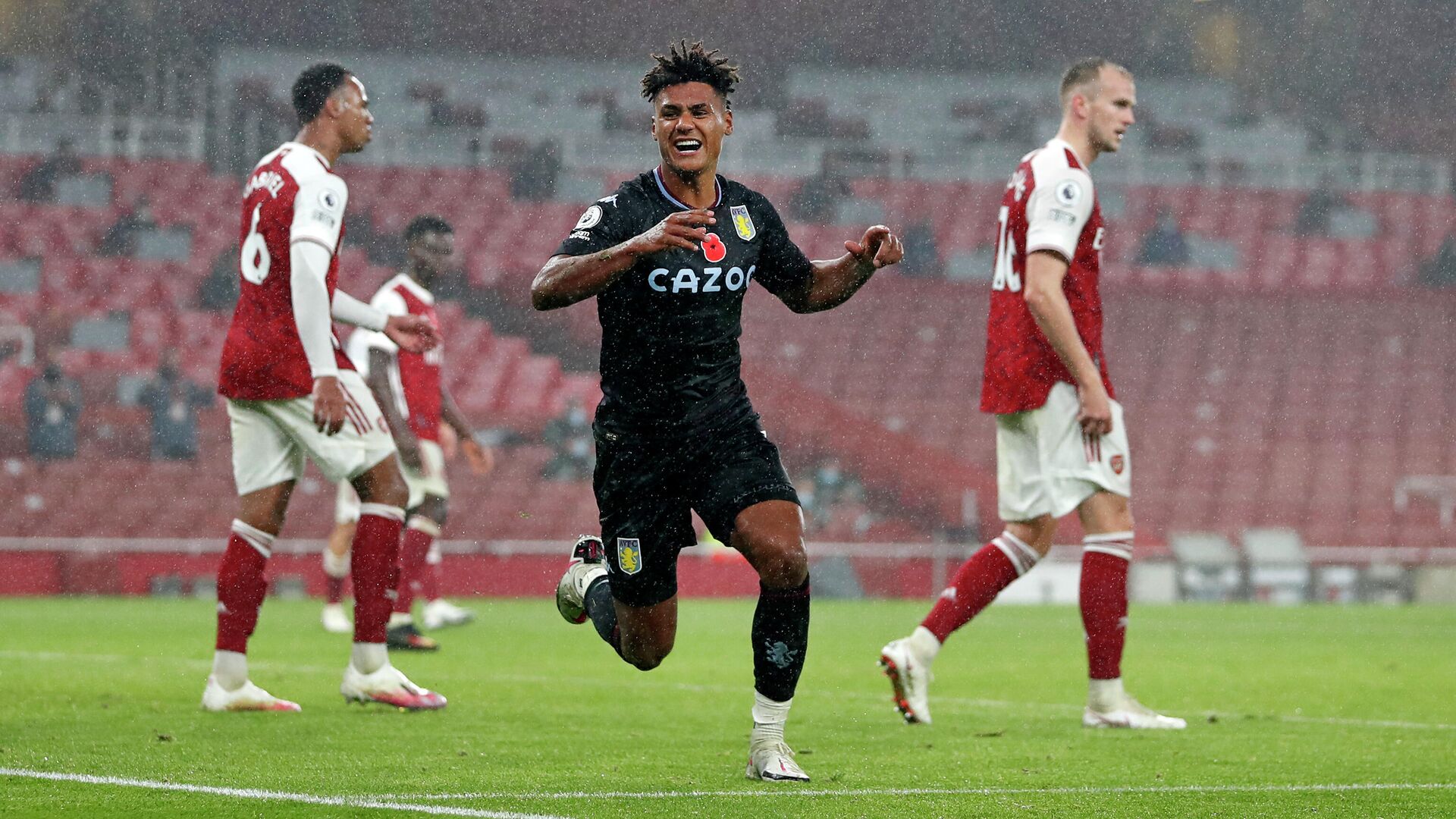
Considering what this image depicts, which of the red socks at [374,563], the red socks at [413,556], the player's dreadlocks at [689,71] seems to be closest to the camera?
the player's dreadlocks at [689,71]

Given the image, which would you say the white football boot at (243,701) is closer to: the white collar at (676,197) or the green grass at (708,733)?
the green grass at (708,733)

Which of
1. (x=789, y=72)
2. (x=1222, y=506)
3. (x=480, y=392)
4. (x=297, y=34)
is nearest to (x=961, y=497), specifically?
(x=1222, y=506)

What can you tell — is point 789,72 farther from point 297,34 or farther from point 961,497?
point 961,497

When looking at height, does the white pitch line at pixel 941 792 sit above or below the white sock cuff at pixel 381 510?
below

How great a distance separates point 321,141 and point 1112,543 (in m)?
2.75

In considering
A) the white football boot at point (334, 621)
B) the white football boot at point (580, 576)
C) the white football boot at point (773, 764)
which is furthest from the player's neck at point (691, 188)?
the white football boot at point (334, 621)

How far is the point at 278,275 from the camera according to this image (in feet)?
18.7

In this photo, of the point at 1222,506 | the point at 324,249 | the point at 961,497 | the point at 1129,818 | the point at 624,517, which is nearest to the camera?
the point at 1129,818

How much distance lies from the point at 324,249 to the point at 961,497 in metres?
13.7

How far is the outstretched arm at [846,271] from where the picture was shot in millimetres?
4320

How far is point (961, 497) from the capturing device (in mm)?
18719

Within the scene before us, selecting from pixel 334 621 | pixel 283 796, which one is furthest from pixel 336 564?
pixel 283 796

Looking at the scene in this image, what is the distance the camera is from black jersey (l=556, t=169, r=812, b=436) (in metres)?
4.19

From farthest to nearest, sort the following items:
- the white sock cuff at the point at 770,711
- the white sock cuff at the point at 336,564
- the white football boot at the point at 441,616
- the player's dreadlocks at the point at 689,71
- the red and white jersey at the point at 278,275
Answer: the white football boot at the point at 441,616
the white sock cuff at the point at 336,564
the red and white jersey at the point at 278,275
the player's dreadlocks at the point at 689,71
the white sock cuff at the point at 770,711
